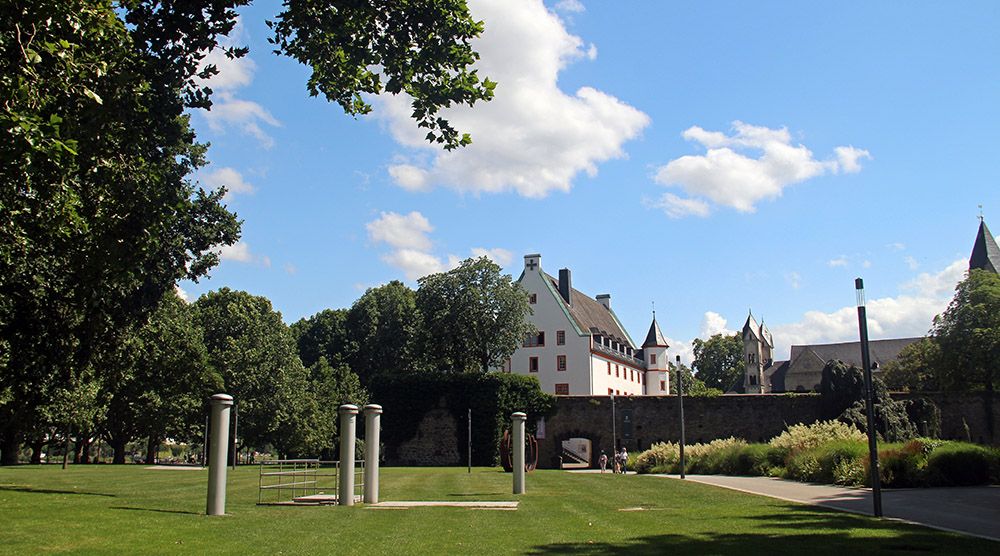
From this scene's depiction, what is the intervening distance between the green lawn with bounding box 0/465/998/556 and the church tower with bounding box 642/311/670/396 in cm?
7212

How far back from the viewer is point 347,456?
17.0 metres

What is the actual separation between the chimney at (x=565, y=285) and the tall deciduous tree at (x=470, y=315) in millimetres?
19092

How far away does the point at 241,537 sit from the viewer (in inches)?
425

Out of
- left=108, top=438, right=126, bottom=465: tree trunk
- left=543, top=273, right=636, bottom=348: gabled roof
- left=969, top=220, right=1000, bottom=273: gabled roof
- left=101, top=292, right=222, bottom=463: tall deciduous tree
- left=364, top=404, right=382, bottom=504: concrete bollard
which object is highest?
left=969, top=220, right=1000, bottom=273: gabled roof

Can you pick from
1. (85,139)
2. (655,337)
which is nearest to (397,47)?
(85,139)

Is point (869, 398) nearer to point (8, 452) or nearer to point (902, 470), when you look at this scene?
point (902, 470)

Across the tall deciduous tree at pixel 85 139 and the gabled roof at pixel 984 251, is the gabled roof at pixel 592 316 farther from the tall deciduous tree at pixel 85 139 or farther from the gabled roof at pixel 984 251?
the tall deciduous tree at pixel 85 139

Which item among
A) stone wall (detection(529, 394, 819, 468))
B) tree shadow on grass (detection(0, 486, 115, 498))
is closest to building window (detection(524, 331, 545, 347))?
stone wall (detection(529, 394, 819, 468))

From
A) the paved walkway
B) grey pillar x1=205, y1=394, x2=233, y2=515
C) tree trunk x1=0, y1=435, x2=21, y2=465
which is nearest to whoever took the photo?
the paved walkway

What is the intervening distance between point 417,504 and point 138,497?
640 cm

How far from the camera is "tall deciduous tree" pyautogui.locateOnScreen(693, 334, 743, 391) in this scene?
118500 millimetres

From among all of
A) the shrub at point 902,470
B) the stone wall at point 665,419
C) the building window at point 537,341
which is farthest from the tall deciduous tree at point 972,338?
the shrub at point 902,470

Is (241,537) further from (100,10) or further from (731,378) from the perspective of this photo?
(731,378)

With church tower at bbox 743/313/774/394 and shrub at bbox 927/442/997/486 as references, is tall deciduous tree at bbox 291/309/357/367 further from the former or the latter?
church tower at bbox 743/313/774/394
